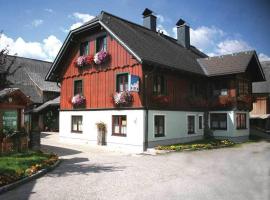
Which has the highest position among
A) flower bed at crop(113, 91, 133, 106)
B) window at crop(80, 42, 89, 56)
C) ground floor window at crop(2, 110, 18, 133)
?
window at crop(80, 42, 89, 56)

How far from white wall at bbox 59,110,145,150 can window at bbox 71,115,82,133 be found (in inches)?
11.1

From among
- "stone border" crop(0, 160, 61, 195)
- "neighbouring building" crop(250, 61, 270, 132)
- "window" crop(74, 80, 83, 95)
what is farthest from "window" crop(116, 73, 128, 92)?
"neighbouring building" crop(250, 61, 270, 132)

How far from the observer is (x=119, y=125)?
2202 cm

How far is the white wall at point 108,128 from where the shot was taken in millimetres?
20500

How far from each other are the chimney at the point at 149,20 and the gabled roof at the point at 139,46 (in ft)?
5.44

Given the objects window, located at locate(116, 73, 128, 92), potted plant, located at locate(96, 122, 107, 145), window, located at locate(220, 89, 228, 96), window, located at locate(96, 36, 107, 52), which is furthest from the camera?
window, located at locate(220, 89, 228, 96)

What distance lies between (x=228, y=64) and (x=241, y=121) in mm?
5301

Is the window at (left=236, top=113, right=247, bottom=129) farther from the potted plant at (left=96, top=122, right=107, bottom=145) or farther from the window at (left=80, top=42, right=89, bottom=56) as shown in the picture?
the window at (left=80, top=42, right=89, bottom=56)

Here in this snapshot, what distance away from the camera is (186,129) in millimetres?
24703

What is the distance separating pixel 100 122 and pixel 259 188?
15.2 m

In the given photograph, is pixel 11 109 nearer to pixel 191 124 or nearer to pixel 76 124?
pixel 76 124

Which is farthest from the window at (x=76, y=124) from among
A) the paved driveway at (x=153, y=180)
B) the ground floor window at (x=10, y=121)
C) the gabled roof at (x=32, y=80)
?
the gabled roof at (x=32, y=80)

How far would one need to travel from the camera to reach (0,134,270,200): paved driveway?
29.8ft

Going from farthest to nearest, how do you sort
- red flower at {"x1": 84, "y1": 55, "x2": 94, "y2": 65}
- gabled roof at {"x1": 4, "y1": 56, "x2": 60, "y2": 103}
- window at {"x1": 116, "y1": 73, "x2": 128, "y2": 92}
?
gabled roof at {"x1": 4, "y1": 56, "x2": 60, "y2": 103}
red flower at {"x1": 84, "y1": 55, "x2": 94, "y2": 65}
window at {"x1": 116, "y1": 73, "x2": 128, "y2": 92}
